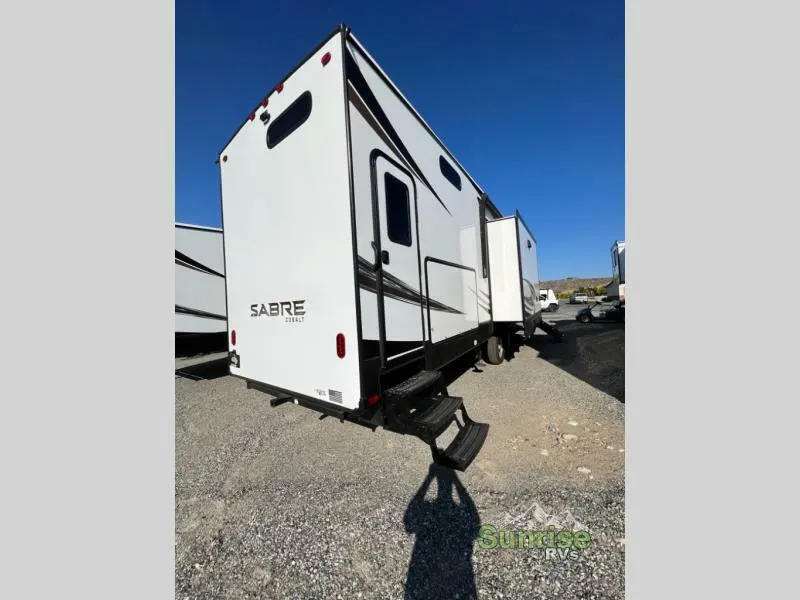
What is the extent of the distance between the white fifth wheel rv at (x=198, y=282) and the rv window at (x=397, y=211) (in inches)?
180

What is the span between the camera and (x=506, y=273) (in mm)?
4961

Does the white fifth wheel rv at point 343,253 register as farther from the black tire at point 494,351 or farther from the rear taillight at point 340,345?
the black tire at point 494,351

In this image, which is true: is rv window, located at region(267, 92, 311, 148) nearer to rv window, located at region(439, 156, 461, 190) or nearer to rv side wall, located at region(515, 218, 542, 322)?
rv window, located at region(439, 156, 461, 190)

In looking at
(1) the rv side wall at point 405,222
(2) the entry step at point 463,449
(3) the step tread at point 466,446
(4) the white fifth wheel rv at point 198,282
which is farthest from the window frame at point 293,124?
(4) the white fifth wheel rv at point 198,282

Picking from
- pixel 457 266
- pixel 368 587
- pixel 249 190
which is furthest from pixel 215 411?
pixel 457 266

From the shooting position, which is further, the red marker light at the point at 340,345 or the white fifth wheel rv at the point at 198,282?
the white fifth wheel rv at the point at 198,282

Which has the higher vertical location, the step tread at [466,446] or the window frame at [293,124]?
the window frame at [293,124]

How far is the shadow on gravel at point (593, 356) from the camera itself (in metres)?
4.68

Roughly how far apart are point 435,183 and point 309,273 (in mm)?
1848

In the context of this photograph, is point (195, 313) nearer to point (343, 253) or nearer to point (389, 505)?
point (343, 253)

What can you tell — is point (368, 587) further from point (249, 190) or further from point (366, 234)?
point (249, 190)

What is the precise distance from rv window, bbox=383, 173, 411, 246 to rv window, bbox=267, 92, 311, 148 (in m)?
0.80

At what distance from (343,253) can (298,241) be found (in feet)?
1.85

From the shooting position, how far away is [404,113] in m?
2.91
